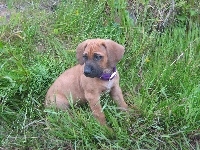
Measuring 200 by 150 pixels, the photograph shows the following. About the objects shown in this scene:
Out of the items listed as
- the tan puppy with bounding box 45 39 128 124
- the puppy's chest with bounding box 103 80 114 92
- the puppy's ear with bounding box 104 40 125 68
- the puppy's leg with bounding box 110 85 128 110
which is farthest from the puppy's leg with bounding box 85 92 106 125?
the puppy's ear with bounding box 104 40 125 68

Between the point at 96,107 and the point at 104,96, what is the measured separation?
26 cm

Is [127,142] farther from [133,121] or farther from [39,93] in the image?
[39,93]

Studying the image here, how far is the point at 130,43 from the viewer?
593 centimetres

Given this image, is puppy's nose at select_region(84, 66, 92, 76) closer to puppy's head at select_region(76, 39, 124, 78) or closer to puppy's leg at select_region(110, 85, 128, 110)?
puppy's head at select_region(76, 39, 124, 78)

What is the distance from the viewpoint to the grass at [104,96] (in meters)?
4.65

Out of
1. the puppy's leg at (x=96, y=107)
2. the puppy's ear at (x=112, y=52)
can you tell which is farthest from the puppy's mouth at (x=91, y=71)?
the puppy's leg at (x=96, y=107)

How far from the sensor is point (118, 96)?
506cm

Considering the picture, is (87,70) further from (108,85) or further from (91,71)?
(108,85)

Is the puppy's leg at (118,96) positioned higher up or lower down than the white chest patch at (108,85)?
lower down

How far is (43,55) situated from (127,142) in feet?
6.26

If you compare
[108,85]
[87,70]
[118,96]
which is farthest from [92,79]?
[118,96]

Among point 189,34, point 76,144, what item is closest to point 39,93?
point 76,144

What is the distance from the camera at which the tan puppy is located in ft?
15.3

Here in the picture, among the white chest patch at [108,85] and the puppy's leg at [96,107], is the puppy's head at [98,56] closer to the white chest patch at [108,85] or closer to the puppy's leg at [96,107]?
the white chest patch at [108,85]
